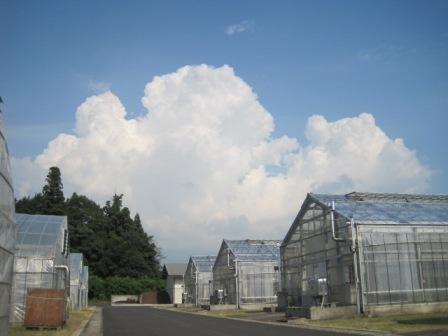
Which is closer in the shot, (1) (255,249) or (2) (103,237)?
(1) (255,249)

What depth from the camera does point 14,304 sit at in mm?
27141

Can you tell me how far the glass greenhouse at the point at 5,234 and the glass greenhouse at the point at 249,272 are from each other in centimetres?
3344

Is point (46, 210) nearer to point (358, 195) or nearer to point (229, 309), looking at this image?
point (229, 309)

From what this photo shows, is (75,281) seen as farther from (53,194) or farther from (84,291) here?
(53,194)

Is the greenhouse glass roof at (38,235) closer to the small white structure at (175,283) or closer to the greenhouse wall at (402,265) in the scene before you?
the greenhouse wall at (402,265)

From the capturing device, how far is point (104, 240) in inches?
3829

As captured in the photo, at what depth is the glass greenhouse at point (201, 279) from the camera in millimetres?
64438

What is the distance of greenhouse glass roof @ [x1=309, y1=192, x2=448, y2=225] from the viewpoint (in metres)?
30.5

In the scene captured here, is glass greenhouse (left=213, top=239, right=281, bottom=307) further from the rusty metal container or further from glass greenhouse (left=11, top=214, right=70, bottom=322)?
the rusty metal container

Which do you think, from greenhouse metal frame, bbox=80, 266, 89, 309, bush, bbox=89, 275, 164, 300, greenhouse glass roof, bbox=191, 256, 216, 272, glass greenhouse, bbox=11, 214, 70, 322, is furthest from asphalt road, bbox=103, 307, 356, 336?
bush, bbox=89, 275, 164, 300

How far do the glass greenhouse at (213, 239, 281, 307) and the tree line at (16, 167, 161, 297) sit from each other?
138 feet

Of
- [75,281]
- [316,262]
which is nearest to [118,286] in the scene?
[75,281]

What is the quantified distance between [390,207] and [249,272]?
20366 mm

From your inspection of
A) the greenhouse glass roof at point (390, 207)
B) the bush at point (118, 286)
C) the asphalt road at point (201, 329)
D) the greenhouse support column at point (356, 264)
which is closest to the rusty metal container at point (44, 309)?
the asphalt road at point (201, 329)
